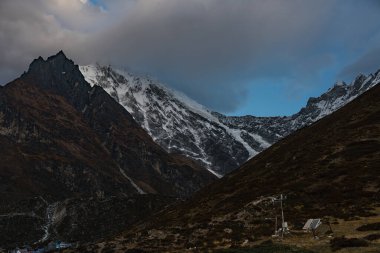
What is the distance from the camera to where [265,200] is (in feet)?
238

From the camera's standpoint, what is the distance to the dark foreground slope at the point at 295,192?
189ft

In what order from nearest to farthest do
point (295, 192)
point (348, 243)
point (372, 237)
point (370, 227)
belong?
point (348, 243), point (372, 237), point (370, 227), point (295, 192)

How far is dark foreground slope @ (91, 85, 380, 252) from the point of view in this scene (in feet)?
189

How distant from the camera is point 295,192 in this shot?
75.2 metres

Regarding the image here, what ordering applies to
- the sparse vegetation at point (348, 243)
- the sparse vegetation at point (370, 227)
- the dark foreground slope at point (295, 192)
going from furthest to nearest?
the dark foreground slope at point (295, 192), the sparse vegetation at point (370, 227), the sparse vegetation at point (348, 243)

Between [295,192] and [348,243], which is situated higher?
[295,192]

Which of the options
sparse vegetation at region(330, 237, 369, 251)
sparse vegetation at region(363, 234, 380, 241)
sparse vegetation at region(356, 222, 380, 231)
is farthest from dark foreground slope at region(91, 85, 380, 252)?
sparse vegetation at region(363, 234, 380, 241)

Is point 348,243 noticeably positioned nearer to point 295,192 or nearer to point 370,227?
point 370,227

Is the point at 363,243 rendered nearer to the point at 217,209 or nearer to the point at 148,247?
the point at 148,247

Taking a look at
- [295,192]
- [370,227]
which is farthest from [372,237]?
[295,192]

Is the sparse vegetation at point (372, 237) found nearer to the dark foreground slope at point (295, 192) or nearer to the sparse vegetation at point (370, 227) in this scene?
the sparse vegetation at point (370, 227)

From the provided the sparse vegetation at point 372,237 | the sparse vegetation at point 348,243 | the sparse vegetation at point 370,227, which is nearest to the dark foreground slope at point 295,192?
the sparse vegetation at point 370,227

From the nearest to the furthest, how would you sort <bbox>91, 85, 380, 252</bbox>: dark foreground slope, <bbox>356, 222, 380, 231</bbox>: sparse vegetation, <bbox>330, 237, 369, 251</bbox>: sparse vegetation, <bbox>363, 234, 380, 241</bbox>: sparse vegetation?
1. <bbox>330, 237, 369, 251</bbox>: sparse vegetation
2. <bbox>363, 234, 380, 241</bbox>: sparse vegetation
3. <bbox>356, 222, 380, 231</bbox>: sparse vegetation
4. <bbox>91, 85, 380, 252</bbox>: dark foreground slope

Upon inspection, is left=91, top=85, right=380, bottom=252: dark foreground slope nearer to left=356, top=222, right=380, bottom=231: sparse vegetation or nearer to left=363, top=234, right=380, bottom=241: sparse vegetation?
left=356, top=222, right=380, bottom=231: sparse vegetation
